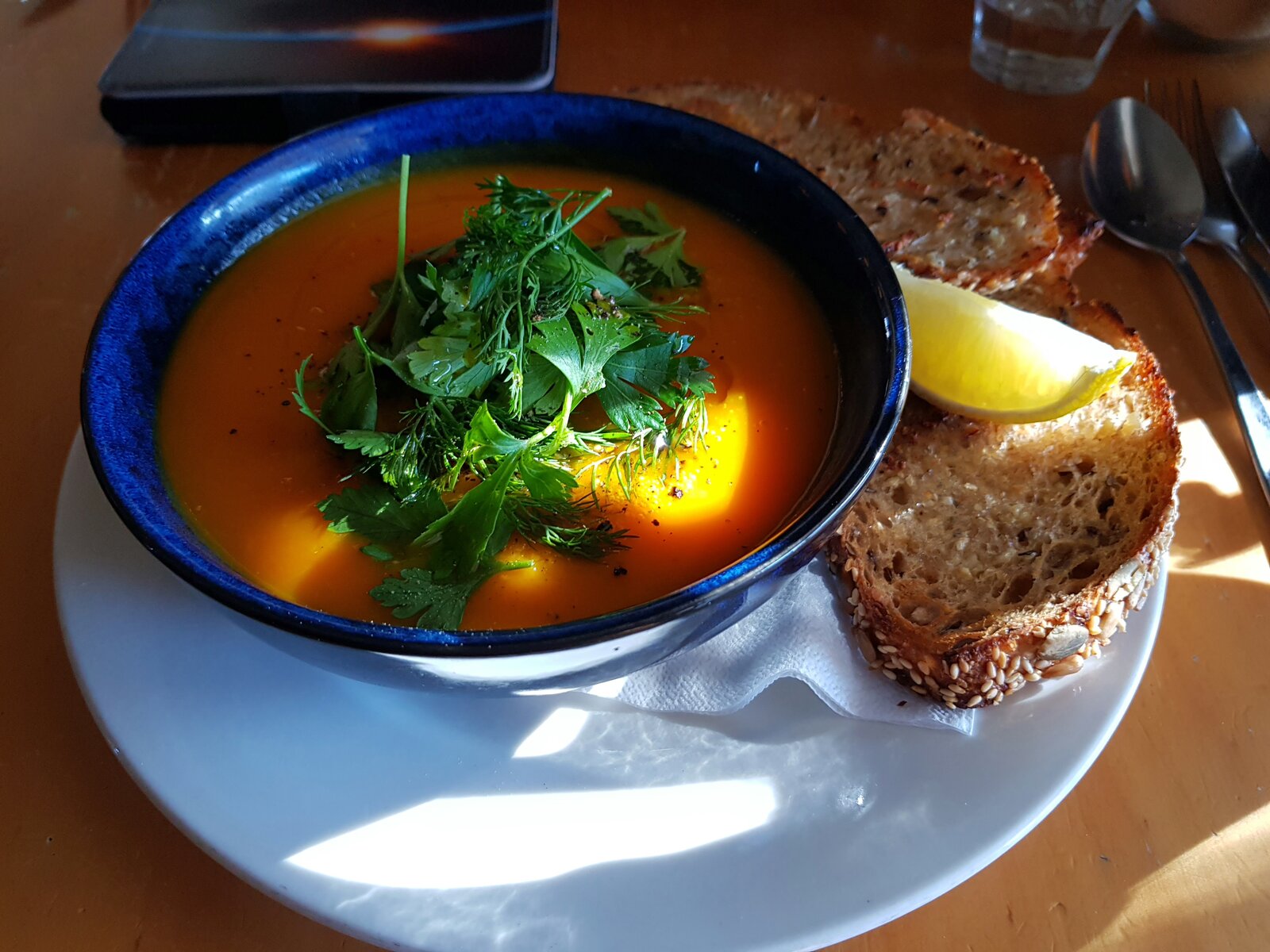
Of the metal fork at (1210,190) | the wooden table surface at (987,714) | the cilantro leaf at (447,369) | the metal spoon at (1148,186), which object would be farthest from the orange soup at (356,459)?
the metal fork at (1210,190)

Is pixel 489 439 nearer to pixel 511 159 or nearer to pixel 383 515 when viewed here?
pixel 383 515

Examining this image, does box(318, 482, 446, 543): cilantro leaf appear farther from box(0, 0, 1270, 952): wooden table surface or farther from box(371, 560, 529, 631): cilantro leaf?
box(0, 0, 1270, 952): wooden table surface

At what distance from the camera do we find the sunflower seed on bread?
112 cm

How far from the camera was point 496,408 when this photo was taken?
1131 millimetres

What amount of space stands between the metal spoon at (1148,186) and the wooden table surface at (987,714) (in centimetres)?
4

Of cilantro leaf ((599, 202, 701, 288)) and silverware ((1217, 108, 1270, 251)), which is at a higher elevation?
cilantro leaf ((599, 202, 701, 288))

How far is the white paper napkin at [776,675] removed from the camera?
1077mm

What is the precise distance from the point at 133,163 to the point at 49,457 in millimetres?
842

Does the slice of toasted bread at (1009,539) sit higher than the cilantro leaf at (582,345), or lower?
lower

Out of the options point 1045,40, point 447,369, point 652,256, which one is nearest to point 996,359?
point 652,256

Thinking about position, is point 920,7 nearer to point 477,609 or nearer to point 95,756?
point 477,609

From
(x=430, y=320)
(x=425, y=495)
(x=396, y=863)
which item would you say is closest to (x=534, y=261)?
(x=430, y=320)

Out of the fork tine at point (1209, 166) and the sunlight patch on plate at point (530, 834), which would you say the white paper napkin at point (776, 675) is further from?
the fork tine at point (1209, 166)

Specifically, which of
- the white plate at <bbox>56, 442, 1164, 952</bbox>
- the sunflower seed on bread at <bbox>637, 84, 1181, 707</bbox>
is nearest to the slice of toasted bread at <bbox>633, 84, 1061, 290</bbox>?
the sunflower seed on bread at <bbox>637, 84, 1181, 707</bbox>
